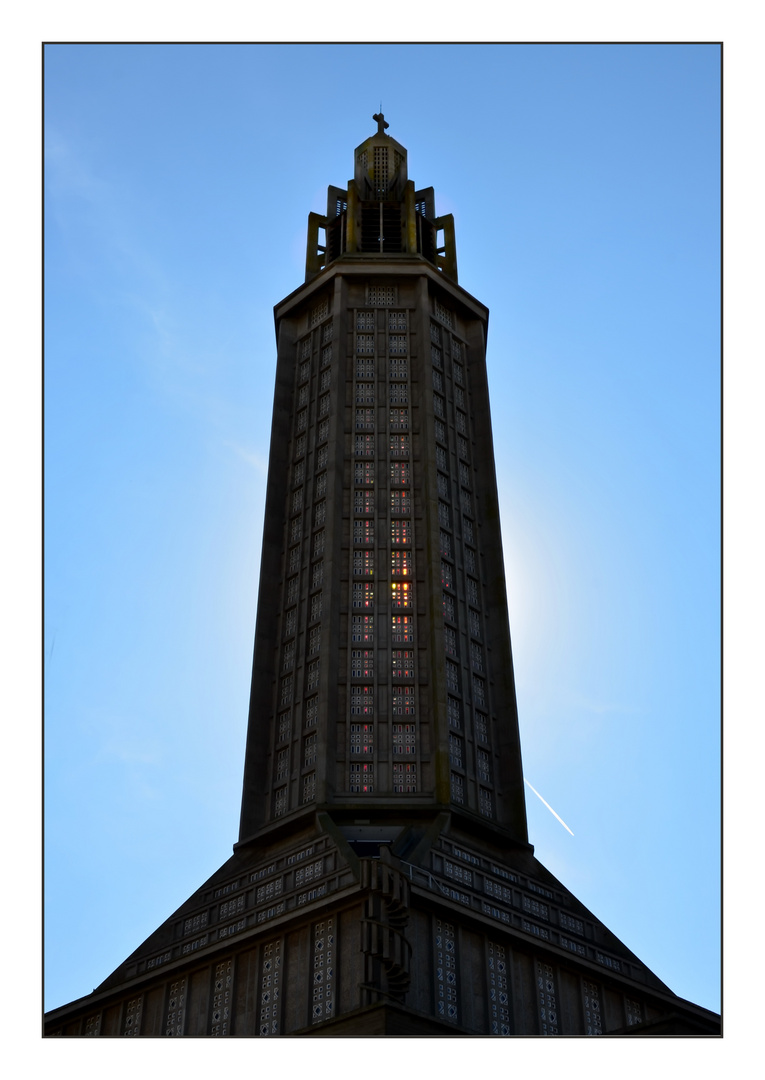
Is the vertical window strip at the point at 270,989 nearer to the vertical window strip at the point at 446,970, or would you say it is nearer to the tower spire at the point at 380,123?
the vertical window strip at the point at 446,970

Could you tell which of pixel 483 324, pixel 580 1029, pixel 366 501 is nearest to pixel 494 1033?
pixel 580 1029

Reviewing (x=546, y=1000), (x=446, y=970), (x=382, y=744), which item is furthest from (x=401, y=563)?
(x=546, y=1000)

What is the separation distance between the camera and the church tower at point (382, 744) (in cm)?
5088

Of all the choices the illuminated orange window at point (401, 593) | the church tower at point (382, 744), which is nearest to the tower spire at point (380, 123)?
the church tower at point (382, 744)

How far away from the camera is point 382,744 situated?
61.2 meters

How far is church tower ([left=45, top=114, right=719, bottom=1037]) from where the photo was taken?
50.9 meters

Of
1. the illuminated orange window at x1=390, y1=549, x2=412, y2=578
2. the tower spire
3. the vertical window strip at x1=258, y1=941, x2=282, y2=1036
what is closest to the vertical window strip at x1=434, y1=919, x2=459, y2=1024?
the vertical window strip at x1=258, y1=941, x2=282, y2=1036

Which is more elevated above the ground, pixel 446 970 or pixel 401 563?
pixel 401 563

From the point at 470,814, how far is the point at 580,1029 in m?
10.6

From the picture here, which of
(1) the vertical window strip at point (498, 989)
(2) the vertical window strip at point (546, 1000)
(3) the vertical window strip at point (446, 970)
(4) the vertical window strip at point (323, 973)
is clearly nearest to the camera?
(4) the vertical window strip at point (323, 973)

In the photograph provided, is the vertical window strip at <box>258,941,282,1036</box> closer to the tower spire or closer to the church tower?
the church tower

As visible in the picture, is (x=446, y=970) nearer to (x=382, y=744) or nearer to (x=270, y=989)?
(x=270, y=989)

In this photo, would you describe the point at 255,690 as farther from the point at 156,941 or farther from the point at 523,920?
the point at 523,920

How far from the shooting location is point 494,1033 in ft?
165
